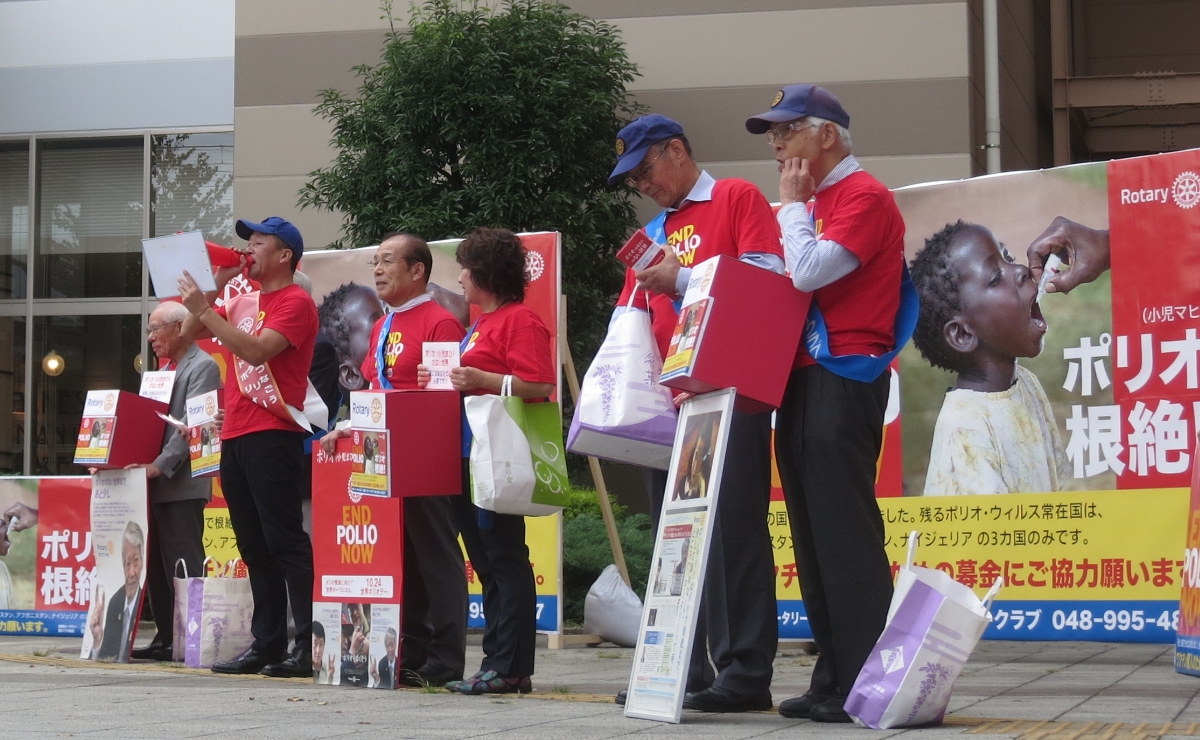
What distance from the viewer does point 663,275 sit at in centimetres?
426

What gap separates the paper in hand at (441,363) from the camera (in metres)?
5.15

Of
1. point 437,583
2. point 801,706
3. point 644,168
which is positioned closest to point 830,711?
point 801,706

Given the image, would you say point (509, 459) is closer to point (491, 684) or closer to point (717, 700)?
point (491, 684)

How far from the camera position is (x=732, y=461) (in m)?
4.19

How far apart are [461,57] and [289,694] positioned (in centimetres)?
711

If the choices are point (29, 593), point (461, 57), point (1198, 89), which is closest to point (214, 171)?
point (461, 57)

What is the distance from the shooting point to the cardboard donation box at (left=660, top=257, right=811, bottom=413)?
387 centimetres

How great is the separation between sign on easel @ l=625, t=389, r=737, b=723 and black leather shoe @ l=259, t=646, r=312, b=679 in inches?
87.2

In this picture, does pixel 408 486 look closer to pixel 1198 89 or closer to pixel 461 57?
pixel 461 57

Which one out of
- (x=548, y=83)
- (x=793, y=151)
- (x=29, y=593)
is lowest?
(x=29, y=593)

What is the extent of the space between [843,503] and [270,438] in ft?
9.11

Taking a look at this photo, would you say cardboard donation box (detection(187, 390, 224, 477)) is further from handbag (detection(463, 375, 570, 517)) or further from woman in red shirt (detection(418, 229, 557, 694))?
handbag (detection(463, 375, 570, 517))

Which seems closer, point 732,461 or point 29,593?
point 732,461

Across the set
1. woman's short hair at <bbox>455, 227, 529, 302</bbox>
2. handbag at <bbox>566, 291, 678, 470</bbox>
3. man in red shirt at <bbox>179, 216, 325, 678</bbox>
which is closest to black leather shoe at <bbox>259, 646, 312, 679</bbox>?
man in red shirt at <bbox>179, 216, 325, 678</bbox>
